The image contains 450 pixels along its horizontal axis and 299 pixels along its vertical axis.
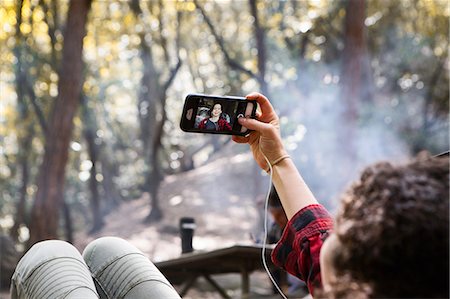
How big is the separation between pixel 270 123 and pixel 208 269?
4.03 m

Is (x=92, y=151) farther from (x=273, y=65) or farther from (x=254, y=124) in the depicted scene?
(x=254, y=124)

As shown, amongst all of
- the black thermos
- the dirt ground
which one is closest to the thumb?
the black thermos

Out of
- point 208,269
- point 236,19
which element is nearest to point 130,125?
point 236,19

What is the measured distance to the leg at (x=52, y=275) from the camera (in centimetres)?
142

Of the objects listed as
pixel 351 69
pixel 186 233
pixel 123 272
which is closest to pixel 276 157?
pixel 123 272

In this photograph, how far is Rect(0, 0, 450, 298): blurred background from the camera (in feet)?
32.7

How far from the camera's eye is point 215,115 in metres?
1.60

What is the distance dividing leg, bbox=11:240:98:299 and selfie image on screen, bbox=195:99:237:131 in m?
0.47

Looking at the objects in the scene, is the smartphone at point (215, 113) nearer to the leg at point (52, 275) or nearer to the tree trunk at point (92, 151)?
the leg at point (52, 275)

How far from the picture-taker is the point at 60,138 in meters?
8.30

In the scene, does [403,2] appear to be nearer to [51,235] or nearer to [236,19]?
[236,19]

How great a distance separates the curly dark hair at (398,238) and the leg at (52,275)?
2.34 ft

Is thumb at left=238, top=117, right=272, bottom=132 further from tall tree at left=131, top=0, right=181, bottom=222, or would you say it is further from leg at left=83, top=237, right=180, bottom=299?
tall tree at left=131, top=0, right=181, bottom=222

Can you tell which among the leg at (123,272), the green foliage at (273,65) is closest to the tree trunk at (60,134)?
the green foliage at (273,65)
